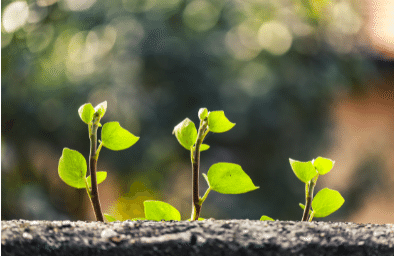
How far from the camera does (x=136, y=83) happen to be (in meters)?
1.09

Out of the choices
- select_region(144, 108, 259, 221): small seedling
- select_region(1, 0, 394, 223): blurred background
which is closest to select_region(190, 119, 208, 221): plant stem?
select_region(144, 108, 259, 221): small seedling

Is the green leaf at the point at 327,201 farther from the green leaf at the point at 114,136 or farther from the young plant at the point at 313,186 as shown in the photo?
the green leaf at the point at 114,136

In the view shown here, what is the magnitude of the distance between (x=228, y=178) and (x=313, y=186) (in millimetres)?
51

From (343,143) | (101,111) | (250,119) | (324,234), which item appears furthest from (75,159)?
(343,143)

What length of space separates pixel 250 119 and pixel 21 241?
960mm

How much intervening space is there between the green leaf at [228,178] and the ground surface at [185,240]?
0.04 metres

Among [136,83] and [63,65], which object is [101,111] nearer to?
[136,83]

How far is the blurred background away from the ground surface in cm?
89

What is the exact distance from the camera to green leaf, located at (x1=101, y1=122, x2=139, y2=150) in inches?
7.5

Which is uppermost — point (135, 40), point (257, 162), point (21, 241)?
point (135, 40)

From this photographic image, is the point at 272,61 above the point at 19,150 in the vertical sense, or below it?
above

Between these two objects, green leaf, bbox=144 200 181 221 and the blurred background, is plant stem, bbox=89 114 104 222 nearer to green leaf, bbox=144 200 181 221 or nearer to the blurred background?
green leaf, bbox=144 200 181 221

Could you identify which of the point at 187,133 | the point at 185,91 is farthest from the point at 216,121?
the point at 185,91

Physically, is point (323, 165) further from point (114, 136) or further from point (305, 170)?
point (114, 136)
